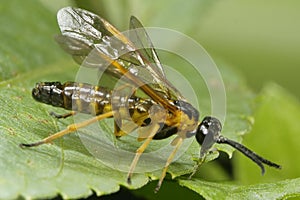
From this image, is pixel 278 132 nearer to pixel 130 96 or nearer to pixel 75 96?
pixel 130 96

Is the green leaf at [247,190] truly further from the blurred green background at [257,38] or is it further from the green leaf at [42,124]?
the blurred green background at [257,38]

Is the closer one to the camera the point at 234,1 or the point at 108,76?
the point at 108,76

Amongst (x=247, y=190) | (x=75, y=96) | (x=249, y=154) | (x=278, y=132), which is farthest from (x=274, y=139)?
(x=75, y=96)

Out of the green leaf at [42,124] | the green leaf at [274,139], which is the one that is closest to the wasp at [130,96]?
the green leaf at [42,124]

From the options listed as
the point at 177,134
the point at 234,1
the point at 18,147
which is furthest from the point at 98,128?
the point at 234,1

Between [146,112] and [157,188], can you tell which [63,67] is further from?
[157,188]

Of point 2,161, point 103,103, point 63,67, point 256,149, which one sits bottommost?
point 2,161

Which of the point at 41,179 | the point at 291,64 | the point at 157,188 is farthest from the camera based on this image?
the point at 291,64
